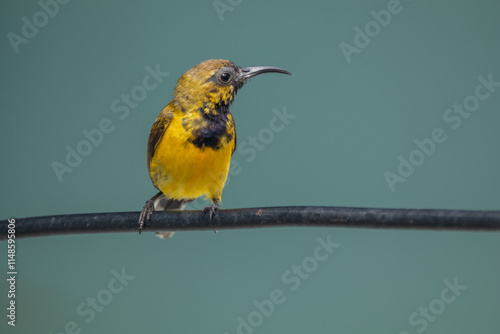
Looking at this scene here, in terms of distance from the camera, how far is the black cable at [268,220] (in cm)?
156

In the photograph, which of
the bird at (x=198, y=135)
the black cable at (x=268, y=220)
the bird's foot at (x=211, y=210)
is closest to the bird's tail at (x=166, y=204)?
the bird at (x=198, y=135)

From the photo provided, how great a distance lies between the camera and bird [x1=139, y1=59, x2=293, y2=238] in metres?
2.79

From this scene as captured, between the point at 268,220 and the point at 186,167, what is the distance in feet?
3.32

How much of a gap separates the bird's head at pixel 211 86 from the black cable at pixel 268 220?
0.82 metres

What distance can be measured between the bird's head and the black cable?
817 millimetres

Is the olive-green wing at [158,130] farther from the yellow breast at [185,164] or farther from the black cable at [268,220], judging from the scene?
the black cable at [268,220]

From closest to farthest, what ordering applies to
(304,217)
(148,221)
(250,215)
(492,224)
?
(492,224)
(304,217)
(250,215)
(148,221)

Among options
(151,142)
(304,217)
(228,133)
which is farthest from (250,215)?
(151,142)

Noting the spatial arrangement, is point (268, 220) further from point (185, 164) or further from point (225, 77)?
point (225, 77)

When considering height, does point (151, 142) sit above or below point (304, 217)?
above

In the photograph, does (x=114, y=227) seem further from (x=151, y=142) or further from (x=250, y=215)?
(x=151, y=142)

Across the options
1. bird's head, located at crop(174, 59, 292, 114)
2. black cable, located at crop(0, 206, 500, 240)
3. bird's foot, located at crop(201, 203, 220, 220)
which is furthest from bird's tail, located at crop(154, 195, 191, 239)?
black cable, located at crop(0, 206, 500, 240)

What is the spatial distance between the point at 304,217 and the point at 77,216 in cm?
81

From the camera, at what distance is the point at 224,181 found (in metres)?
2.98
